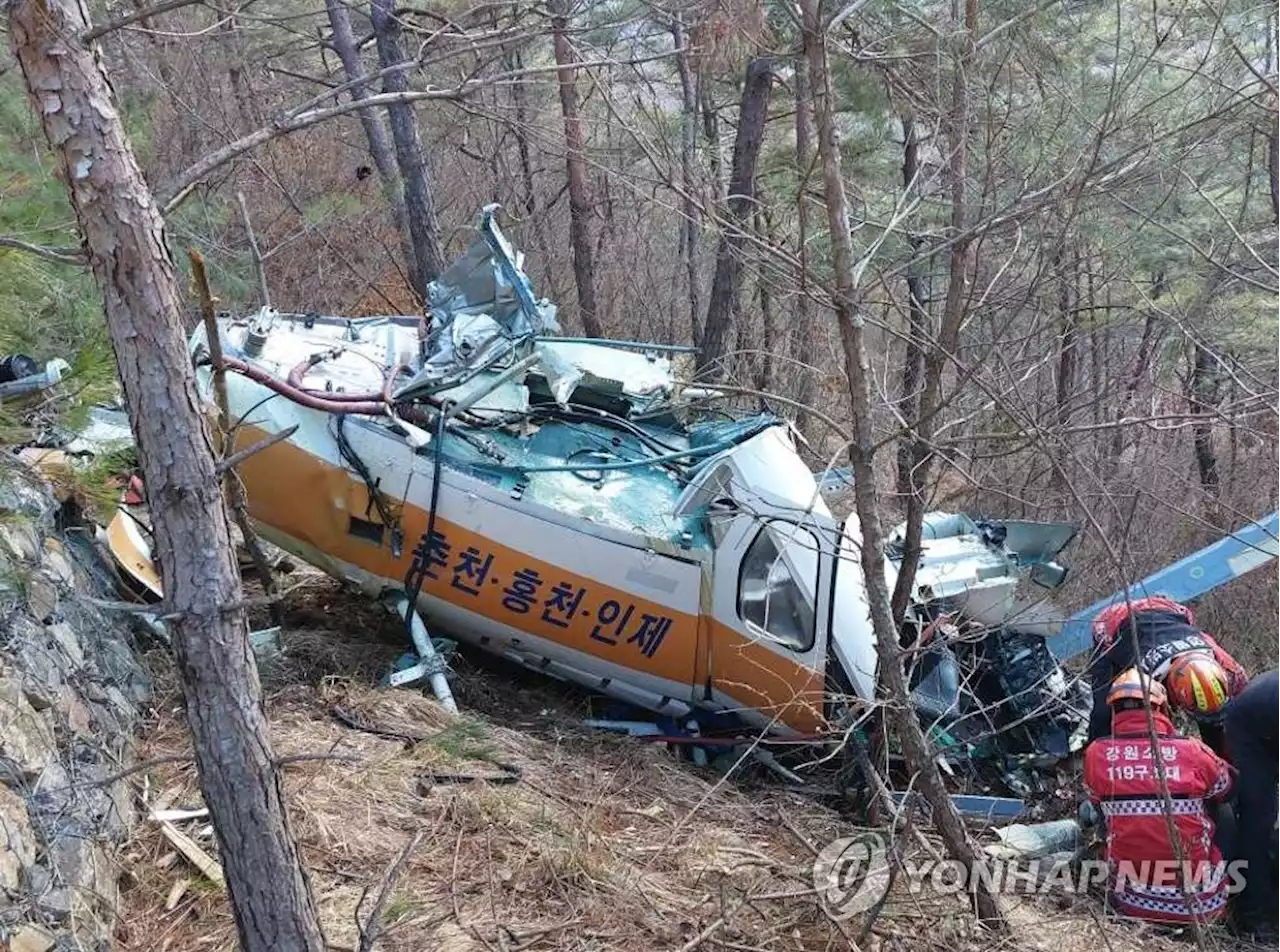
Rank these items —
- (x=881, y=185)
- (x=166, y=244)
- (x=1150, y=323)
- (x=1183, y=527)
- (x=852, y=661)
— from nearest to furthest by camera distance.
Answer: (x=166, y=244) < (x=852, y=661) < (x=1183, y=527) < (x=1150, y=323) < (x=881, y=185)

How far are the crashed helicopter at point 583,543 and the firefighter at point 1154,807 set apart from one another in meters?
0.88

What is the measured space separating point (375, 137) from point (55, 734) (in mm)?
9081

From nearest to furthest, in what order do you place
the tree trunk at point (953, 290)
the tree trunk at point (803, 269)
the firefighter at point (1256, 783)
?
the tree trunk at point (803, 269) → the tree trunk at point (953, 290) → the firefighter at point (1256, 783)

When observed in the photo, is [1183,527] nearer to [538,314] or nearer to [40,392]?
[538,314]

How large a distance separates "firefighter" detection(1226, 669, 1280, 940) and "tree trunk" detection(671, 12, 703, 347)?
323 centimetres

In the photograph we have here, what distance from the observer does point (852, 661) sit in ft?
20.3

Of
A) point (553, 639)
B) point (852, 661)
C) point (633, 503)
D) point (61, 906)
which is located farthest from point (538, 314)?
point (61, 906)

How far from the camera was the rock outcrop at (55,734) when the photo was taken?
3352 millimetres

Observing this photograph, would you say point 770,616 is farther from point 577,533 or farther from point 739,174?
point 739,174

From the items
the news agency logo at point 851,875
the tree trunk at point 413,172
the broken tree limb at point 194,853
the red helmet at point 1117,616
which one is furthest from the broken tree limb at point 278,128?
the tree trunk at point 413,172

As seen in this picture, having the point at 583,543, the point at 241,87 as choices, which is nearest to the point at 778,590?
the point at 583,543

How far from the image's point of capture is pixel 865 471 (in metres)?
4.08

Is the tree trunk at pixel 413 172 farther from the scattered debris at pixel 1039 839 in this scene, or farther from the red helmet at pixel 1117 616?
the scattered debris at pixel 1039 839

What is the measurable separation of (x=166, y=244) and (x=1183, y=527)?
987cm
